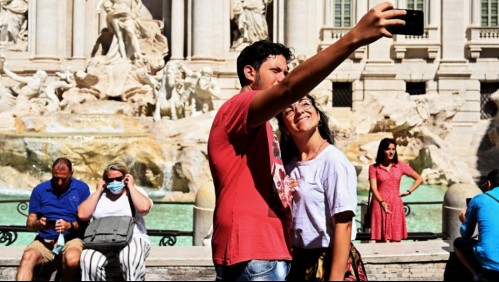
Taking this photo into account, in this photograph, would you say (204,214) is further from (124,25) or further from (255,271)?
(124,25)

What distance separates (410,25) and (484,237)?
2.63 meters

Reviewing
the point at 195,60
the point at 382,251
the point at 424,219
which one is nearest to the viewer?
the point at 382,251

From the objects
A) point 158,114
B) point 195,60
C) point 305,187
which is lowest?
point 305,187

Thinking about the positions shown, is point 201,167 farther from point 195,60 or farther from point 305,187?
point 305,187

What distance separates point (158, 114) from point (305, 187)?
50.8 ft

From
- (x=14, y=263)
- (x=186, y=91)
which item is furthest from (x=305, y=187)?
(x=186, y=91)

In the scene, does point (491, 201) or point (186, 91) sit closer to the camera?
point (491, 201)

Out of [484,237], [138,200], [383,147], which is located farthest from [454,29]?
[138,200]

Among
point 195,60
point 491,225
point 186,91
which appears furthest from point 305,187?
point 195,60

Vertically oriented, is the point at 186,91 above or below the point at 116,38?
below

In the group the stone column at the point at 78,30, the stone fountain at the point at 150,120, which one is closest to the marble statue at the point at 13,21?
the stone fountain at the point at 150,120

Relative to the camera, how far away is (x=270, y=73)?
2953 mm

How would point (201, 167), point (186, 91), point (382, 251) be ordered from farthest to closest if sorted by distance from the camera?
point (186, 91) < point (201, 167) < point (382, 251)

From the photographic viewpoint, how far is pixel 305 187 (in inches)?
125
